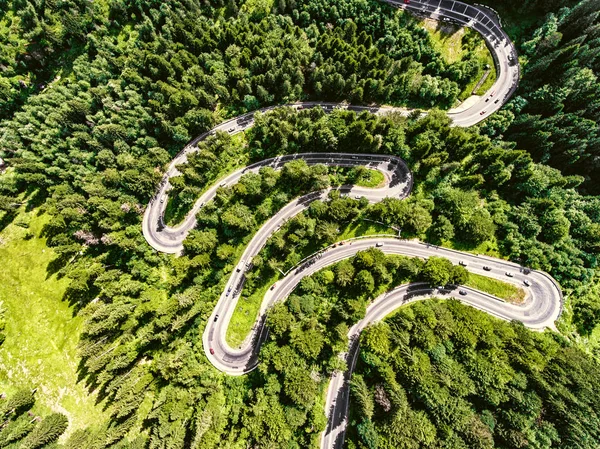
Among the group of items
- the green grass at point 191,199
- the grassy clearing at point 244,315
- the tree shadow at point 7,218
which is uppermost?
the green grass at point 191,199

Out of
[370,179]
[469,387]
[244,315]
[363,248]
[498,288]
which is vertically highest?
[370,179]

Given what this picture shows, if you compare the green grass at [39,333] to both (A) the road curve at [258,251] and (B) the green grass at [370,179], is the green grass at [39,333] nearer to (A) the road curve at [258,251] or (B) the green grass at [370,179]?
(A) the road curve at [258,251]

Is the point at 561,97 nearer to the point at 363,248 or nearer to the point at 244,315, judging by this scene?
the point at 363,248

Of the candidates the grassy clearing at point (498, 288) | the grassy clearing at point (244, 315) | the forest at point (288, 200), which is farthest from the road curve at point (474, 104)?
the grassy clearing at point (498, 288)

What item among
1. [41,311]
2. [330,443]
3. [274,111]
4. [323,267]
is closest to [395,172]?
[323,267]

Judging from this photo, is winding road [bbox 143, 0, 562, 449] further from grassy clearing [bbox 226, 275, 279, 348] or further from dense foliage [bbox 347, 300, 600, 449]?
dense foliage [bbox 347, 300, 600, 449]

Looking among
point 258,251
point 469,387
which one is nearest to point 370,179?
point 258,251
